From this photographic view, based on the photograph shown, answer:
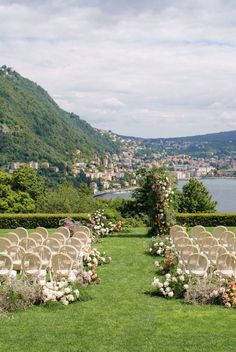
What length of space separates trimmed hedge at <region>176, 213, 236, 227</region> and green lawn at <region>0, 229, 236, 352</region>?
1413cm

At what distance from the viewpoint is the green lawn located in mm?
8188

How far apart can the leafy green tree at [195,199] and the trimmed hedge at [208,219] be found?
66.7ft

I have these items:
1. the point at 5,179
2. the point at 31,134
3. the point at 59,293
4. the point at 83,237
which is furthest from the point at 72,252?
the point at 31,134

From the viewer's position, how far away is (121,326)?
360 inches

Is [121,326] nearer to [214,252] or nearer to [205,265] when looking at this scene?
[205,265]

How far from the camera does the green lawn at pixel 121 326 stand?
819 centimetres

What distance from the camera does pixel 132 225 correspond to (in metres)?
27.9

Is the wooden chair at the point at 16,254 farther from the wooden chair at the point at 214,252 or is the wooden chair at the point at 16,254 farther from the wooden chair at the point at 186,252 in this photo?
the wooden chair at the point at 214,252

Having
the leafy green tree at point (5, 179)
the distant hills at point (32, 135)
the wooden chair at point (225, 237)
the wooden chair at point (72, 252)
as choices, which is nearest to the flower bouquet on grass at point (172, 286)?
the wooden chair at point (72, 252)

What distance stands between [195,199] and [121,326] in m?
39.9

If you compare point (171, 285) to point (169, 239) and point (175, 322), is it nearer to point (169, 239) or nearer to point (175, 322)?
point (175, 322)

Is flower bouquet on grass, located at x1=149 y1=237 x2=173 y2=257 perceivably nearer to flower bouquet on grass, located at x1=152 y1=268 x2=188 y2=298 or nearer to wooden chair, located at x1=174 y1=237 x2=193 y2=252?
wooden chair, located at x1=174 y1=237 x2=193 y2=252

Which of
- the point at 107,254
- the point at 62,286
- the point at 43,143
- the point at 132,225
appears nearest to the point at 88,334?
the point at 62,286

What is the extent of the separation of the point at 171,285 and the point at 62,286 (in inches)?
95.9
